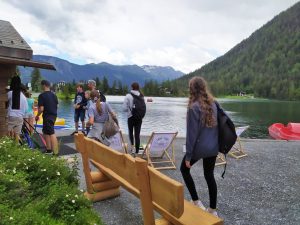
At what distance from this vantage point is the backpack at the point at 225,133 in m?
5.21

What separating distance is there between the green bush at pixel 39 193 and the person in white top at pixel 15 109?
12.2 feet

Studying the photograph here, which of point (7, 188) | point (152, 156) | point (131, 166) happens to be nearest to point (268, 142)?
point (152, 156)

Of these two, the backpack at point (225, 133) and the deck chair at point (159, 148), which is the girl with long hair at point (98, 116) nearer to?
the deck chair at point (159, 148)

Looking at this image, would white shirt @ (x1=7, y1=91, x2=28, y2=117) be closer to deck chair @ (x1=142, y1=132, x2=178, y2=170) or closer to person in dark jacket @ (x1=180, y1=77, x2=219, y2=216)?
deck chair @ (x1=142, y1=132, x2=178, y2=170)

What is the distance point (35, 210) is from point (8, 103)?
5845mm

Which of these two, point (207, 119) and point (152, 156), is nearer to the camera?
point (207, 119)

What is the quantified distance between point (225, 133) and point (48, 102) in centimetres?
575

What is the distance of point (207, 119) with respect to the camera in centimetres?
504

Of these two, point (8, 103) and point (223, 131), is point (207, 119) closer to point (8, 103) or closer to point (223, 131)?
point (223, 131)

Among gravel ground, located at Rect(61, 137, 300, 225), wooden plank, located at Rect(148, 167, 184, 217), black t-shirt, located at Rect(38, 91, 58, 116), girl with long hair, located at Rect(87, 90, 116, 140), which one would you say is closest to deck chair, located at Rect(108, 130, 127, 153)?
girl with long hair, located at Rect(87, 90, 116, 140)

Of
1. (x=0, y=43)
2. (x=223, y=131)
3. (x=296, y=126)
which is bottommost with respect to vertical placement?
(x=296, y=126)

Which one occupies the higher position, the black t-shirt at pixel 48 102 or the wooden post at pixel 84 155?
the black t-shirt at pixel 48 102

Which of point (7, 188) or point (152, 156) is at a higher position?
point (7, 188)

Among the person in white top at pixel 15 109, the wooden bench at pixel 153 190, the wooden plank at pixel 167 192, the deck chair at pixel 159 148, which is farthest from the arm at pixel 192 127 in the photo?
the person in white top at pixel 15 109
